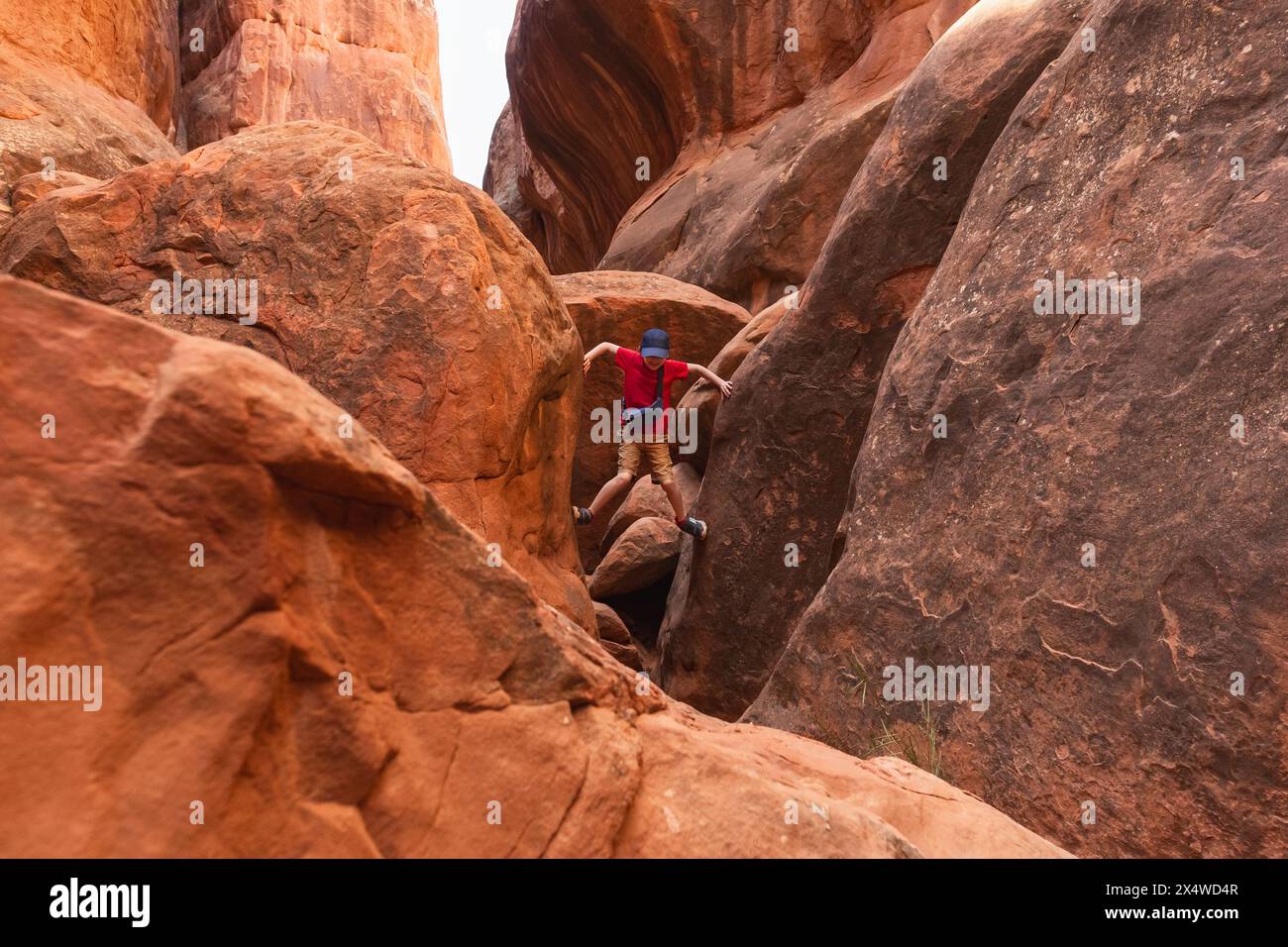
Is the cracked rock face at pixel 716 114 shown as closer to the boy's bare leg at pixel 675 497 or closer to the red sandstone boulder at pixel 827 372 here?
the boy's bare leg at pixel 675 497

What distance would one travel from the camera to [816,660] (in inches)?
224

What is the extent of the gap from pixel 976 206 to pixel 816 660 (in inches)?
96.7

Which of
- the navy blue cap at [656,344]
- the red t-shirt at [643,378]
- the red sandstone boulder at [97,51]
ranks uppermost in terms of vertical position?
the red sandstone boulder at [97,51]

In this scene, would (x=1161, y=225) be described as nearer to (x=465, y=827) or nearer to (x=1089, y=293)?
(x=1089, y=293)

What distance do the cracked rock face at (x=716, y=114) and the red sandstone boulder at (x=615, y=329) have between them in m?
2.45

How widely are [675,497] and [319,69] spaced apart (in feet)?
67.8

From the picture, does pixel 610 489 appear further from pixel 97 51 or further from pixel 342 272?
pixel 97 51

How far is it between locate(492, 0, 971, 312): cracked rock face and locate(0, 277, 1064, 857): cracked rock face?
10462 millimetres

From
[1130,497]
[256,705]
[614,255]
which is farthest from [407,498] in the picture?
[614,255]

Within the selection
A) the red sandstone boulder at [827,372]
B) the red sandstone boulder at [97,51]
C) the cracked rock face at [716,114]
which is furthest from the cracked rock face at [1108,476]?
the red sandstone boulder at [97,51]

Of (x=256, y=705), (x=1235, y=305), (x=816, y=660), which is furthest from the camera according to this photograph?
(x=816, y=660)

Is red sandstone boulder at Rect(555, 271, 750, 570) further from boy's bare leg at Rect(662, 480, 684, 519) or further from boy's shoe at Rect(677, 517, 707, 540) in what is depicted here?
boy's shoe at Rect(677, 517, 707, 540)

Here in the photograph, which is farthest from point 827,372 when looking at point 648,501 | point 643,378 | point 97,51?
point 97,51

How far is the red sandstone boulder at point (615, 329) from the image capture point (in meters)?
9.98
